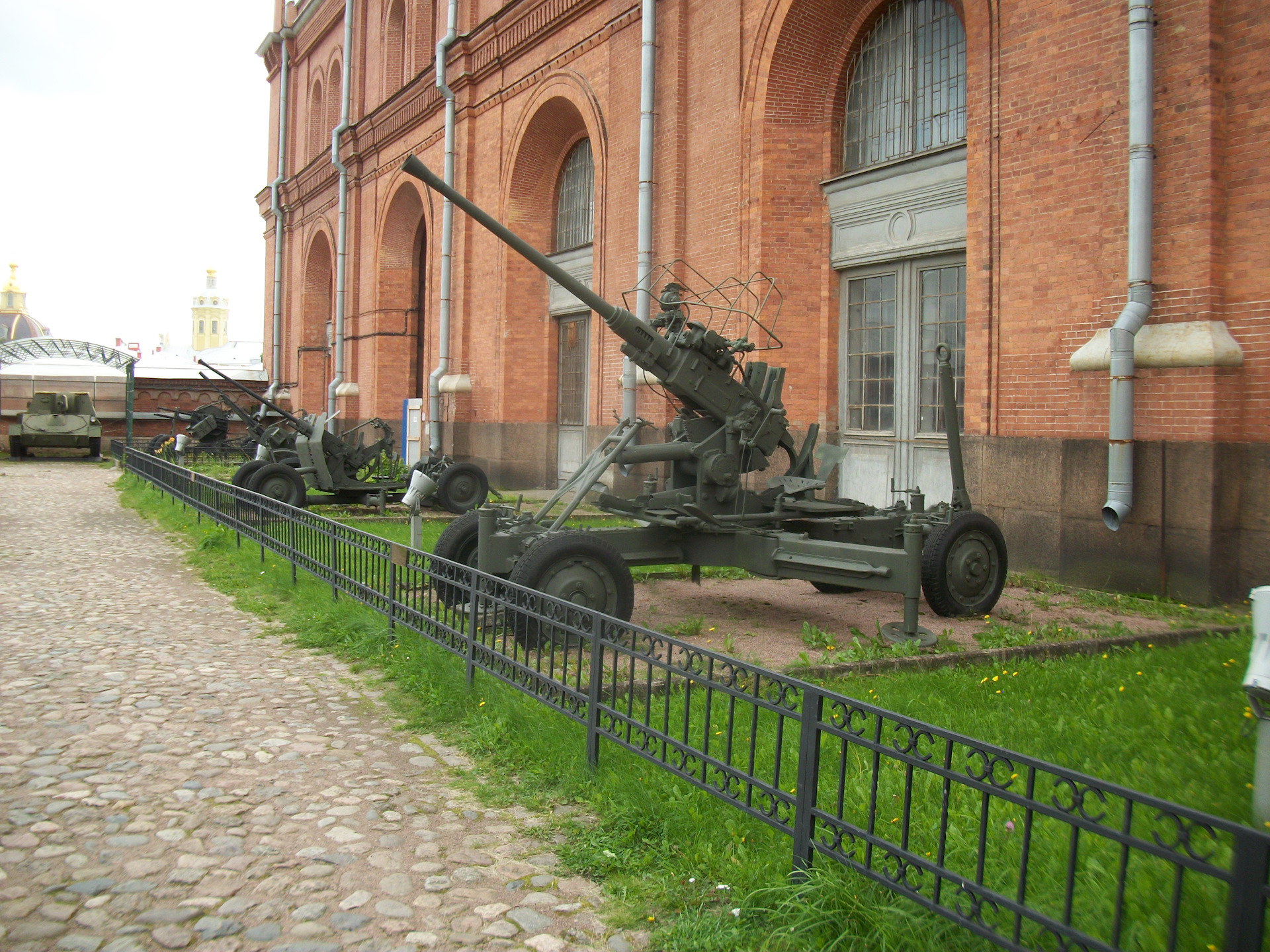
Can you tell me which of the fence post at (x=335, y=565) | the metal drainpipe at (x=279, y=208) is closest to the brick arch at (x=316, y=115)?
the metal drainpipe at (x=279, y=208)

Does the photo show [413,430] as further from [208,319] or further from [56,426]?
[208,319]

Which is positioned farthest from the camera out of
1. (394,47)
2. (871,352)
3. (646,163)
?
(394,47)

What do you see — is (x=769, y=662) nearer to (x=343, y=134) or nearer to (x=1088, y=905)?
(x=1088, y=905)

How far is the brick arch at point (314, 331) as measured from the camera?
31.3 metres

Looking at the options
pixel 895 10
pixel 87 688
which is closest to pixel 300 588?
pixel 87 688

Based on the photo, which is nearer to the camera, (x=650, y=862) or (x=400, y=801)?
(x=650, y=862)

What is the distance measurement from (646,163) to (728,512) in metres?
8.42

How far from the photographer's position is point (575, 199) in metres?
18.7

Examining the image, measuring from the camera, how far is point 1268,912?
8.57ft

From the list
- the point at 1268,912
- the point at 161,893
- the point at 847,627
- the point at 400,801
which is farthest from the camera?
the point at 847,627

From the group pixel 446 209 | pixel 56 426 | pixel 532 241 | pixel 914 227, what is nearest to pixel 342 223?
pixel 446 209

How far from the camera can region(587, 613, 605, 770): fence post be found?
421 cm

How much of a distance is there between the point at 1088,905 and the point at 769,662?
3.06 m

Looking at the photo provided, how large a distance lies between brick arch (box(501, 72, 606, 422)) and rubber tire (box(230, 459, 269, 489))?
5150 mm
